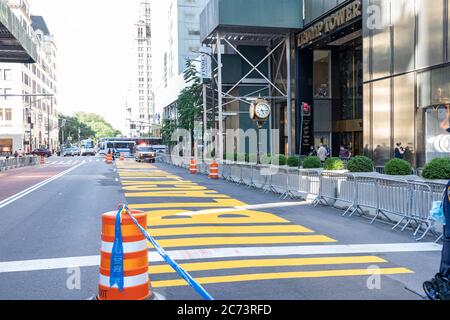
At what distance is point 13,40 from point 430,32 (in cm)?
2802

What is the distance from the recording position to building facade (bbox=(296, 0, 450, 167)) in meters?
19.3

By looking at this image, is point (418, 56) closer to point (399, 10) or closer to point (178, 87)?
point (399, 10)

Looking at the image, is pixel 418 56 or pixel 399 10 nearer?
pixel 418 56

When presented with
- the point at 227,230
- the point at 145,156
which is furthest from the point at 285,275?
the point at 145,156

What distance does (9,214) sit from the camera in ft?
44.5

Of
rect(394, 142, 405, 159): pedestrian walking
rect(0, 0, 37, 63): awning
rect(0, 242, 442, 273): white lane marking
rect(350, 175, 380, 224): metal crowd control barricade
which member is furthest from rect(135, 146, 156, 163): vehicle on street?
rect(0, 242, 442, 273): white lane marking

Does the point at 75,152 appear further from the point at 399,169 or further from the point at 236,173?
the point at 399,169

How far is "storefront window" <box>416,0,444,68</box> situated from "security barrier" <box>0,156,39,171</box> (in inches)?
1344

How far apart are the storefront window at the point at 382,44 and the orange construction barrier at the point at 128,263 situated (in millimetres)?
19383

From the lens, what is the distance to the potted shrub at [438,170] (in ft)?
40.2

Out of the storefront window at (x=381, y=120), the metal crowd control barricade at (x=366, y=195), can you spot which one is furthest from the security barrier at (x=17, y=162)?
the metal crowd control barricade at (x=366, y=195)

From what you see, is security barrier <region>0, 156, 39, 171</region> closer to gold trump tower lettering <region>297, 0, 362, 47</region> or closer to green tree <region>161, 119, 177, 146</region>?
green tree <region>161, 119, 177, 146</region>
